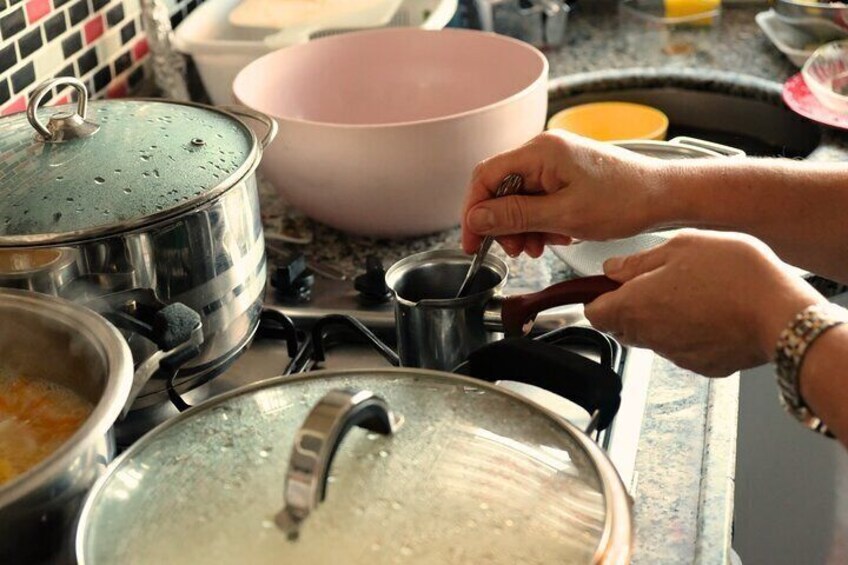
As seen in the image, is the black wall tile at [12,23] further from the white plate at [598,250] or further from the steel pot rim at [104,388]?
the white plate at [598,250]

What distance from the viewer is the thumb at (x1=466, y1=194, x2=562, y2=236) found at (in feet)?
3.17

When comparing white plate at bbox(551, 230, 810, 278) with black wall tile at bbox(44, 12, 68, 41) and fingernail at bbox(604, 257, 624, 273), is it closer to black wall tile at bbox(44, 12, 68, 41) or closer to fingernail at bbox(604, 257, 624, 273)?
fingernail at bbox(604, 257, 624, 273)

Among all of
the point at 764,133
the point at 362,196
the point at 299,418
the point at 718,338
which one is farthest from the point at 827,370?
the point at 764,133

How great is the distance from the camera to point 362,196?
1.17 metres

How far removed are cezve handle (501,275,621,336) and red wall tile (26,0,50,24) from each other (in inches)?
26.8

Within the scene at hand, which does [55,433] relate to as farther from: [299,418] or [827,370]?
[827,370]

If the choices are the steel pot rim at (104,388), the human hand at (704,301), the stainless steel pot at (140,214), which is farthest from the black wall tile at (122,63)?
the human hand at (704,301)

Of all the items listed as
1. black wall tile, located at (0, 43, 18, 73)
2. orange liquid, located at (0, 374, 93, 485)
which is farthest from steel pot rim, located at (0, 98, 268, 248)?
black wall tile, located at (0, 43, 18, 73)

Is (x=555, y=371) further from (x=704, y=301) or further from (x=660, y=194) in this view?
(x=660, y=194)

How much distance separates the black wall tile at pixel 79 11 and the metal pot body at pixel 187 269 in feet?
1.75

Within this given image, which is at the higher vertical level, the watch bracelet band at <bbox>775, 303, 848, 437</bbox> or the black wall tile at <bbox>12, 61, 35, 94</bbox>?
the black wall tile at <bbox>12, 61, 35, 94</bbox>

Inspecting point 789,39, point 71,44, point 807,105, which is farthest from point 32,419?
point 789,39

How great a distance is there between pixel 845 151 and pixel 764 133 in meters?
0.28

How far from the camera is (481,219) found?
0.96 m
